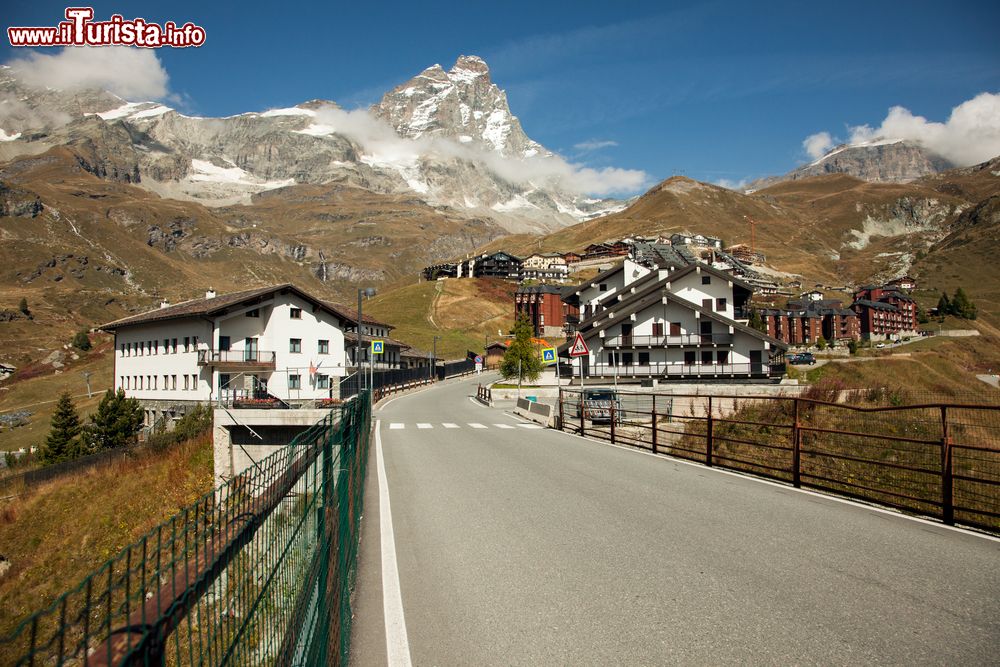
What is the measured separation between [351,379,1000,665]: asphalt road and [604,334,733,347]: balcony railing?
146 feet

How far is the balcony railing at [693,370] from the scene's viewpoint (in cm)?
5381

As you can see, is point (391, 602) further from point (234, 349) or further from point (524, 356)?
point (524, 356)

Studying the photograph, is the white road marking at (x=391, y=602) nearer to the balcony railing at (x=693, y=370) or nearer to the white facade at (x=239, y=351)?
the white facade at (x=239, y=351)

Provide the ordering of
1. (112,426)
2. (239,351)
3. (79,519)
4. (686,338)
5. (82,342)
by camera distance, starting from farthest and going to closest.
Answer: (82,342)
(686,338)
(239,351)
(112,426)
(79,519)

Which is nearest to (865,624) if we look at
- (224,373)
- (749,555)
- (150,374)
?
(749,555)

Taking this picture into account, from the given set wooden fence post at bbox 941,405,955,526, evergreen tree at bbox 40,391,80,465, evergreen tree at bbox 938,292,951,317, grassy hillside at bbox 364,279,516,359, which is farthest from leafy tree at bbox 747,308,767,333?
wooden fence post at bbox 941,405,955,526

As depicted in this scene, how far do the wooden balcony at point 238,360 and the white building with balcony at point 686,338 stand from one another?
25398 millimetres

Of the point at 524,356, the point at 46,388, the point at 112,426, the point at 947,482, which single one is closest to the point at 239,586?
the point at 947,482

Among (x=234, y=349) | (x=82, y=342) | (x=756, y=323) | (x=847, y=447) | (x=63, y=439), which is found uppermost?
(x=756, y=323)

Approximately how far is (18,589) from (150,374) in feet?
120

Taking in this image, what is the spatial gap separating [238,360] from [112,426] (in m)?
9.34

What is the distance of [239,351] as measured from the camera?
158 ft

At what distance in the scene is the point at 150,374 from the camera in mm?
52750

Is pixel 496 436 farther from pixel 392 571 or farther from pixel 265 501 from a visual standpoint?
pixel 265 501
